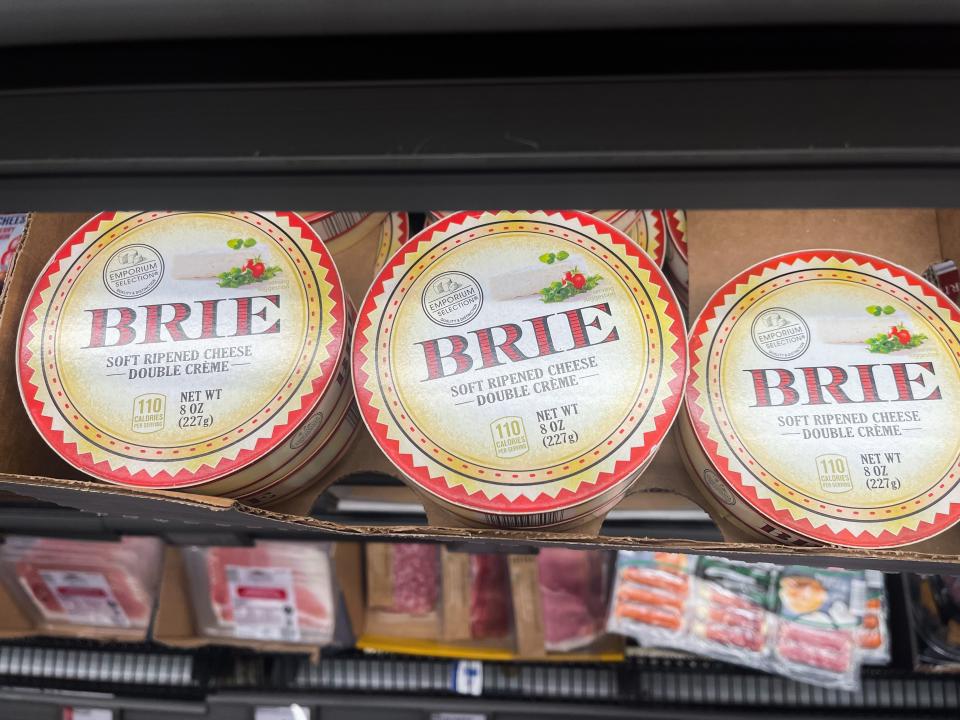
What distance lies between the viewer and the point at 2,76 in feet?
2.32

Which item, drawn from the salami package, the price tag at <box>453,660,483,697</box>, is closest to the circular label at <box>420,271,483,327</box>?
the salami package

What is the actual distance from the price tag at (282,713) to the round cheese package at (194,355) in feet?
2.71

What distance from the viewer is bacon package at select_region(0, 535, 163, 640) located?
5.61ft

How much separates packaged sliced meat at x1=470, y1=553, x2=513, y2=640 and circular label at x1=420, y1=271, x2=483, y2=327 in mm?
887

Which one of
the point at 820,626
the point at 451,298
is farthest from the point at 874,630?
the point at 451,298

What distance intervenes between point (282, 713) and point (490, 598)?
57cm

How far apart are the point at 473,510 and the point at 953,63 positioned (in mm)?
723

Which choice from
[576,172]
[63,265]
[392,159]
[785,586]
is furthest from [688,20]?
[785,586]

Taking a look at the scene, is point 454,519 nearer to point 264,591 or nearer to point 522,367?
point 522,367

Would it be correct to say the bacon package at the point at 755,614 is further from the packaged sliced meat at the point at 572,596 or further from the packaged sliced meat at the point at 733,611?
the packaged sliced meat at the point at 572,596

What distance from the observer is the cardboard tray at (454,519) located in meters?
0.83

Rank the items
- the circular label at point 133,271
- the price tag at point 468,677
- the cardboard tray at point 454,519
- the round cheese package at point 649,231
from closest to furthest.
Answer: the cardboard tray at point 454,519, the circular label at point 133,271, the round cheese package at point 649,231, the price tag at point 468,677

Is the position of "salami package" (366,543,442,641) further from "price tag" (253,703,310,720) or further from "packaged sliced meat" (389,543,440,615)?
"price tag" (253,703,310,720)

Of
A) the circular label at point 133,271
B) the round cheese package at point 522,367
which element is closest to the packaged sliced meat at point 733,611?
the round cheese package at point 522,367
